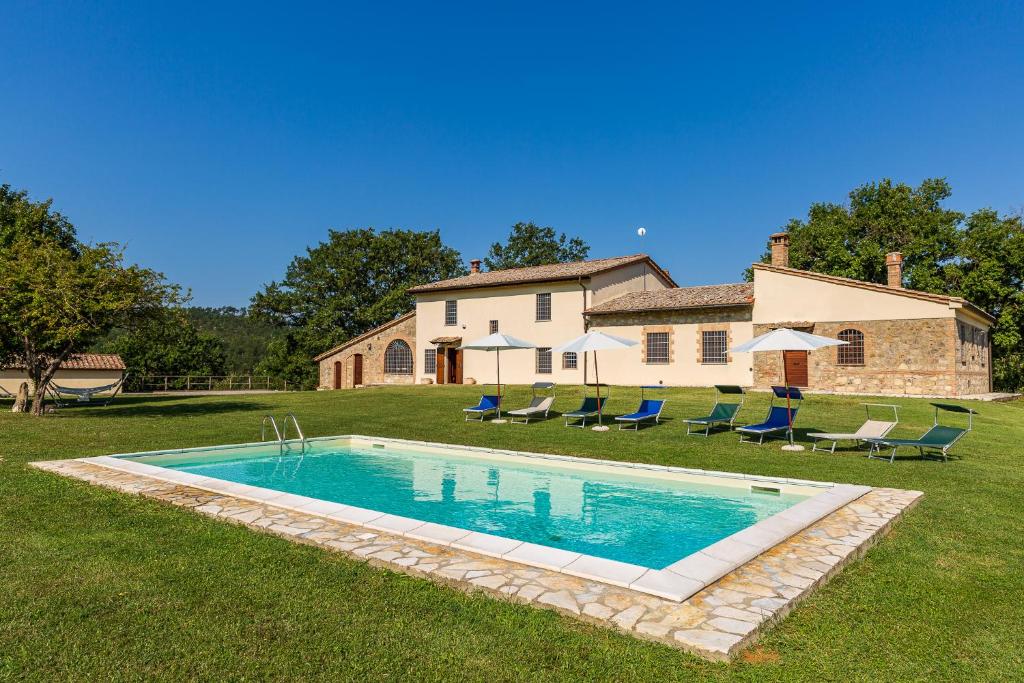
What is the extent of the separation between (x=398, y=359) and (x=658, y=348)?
1586 centimetres

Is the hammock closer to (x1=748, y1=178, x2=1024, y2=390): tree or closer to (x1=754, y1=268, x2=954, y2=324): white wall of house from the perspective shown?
(x1=754, y1=268, x2=954, y2=324): white wall of house

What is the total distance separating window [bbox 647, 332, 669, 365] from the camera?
1056 inches

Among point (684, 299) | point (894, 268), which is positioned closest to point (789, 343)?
point (684, 299)

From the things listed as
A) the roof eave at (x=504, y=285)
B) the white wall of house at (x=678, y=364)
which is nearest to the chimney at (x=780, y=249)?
the white wall of house at (x=678, y=364)

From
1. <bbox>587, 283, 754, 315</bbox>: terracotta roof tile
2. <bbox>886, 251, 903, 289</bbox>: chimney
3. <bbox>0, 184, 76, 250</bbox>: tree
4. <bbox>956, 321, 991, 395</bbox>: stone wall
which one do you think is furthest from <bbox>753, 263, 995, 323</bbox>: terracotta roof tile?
<bbox>0, 184, 76, 250</bbox>: tree

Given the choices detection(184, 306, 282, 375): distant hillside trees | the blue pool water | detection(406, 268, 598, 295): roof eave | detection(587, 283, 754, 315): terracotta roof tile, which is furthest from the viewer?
detection(184, 306, 282, 375): distant hillside trees

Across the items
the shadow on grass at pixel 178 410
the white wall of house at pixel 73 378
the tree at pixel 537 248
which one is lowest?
the shadow on grass at pixel 178 410

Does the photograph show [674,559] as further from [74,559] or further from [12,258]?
[12,258]

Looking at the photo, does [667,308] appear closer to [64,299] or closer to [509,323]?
[509,323]

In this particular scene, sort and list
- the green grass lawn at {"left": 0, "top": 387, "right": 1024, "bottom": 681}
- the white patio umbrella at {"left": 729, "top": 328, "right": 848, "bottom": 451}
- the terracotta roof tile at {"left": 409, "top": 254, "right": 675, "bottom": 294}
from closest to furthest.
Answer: the green grass lawn at {"left": 0, "top": 387, "right": 1024, "bottom": 681}
the white patio umbrella at {"left": 729, "top": 328, "right": 848, "bottom": 451}
the terracotta roof tile at {"left": 409, "top": 254, "right": 675, "bottom": 294}

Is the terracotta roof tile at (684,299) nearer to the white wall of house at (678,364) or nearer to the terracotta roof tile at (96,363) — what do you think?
the white wall of house at (678,364)

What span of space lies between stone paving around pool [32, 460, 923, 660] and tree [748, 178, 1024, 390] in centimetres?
3086

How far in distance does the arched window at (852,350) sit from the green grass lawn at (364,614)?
17064 mm

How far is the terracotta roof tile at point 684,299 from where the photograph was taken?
83.5 ft
